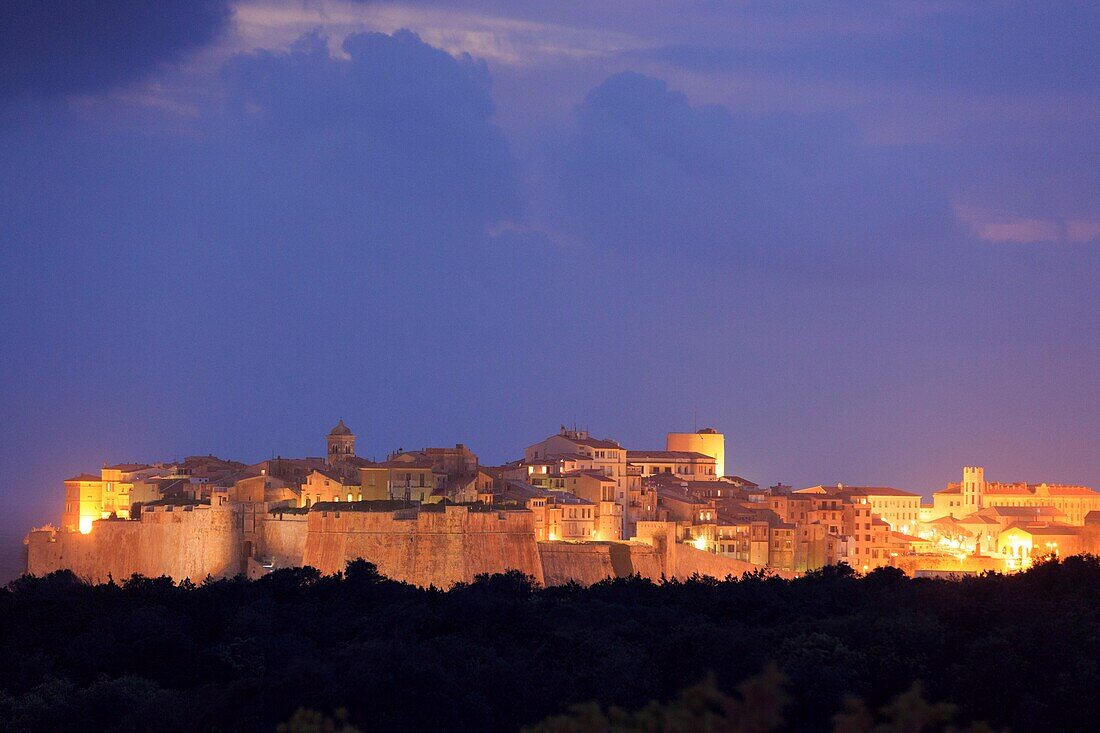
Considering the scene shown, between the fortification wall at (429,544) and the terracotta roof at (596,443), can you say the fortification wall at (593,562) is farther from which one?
the terracotta roof at (596,443)

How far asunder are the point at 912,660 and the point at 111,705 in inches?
433

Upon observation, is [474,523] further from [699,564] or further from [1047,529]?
[1047,529]

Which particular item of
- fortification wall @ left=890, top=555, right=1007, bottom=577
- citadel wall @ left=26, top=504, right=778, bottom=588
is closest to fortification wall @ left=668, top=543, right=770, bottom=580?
citadel wall @ left=26, top=504, right=778, bottom=588

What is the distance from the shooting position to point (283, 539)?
45.6m

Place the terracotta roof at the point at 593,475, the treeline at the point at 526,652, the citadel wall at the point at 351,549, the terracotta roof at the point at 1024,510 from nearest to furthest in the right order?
the treeline at the point at 526,652 → the citadel wall at the point at 351,549 → the terracotta roof at the point at 593,475 → the terracotta roof at the point at 1024,510

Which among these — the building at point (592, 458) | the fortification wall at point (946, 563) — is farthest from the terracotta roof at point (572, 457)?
the fortification wall at point (946, 563)

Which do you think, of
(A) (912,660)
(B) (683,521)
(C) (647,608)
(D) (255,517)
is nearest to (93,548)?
(D) (255,517)

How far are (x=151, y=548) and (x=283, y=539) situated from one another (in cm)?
410

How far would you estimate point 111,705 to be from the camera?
22891 millimetres

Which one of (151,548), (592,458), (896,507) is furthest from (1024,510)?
(151,548)

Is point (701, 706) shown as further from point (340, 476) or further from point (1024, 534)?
point (1024, 534)

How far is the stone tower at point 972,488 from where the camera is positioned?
81.6 metres

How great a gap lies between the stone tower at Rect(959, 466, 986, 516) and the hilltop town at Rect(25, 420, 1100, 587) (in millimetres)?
14589

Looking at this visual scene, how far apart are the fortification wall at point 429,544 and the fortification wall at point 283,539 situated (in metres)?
1.54
